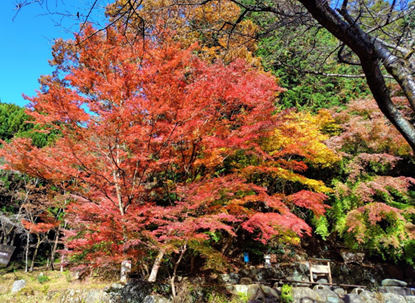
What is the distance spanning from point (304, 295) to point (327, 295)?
61 centimetres

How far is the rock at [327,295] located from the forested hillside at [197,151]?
150cm

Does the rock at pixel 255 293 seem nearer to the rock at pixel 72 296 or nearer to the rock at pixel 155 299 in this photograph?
the rock at pixel 155 299

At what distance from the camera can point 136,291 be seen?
5332 mm

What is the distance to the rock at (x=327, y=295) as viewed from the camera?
6.12m

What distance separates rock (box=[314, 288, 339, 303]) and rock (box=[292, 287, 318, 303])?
0.17 m

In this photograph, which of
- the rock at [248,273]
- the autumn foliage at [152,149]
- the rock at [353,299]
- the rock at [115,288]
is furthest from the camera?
the rock at [248,273]

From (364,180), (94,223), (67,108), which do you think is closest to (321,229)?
(364,180)

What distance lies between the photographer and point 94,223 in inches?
197

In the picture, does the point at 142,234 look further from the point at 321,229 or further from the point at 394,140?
the point at 394,140

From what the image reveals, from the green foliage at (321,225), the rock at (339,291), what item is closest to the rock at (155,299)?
the rock at (339,291)

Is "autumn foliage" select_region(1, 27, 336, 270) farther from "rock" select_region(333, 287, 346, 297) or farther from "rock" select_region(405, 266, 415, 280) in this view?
"rock" select_region(405, 266, 415, 280)

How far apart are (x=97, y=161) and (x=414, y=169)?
11533mm

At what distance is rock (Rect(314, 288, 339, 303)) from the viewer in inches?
241

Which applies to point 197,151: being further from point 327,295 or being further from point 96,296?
point 327,295
